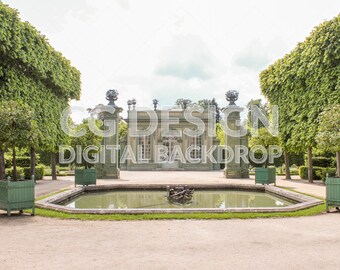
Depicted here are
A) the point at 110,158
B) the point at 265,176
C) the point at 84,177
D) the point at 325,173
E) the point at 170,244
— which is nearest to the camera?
the point at 170,244

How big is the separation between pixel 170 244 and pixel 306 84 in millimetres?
13326

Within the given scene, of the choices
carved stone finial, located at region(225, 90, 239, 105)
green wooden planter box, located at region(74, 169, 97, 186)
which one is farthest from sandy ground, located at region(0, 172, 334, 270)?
carved stone finial, located at region(225, 90, 239, 105)

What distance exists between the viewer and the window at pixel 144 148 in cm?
3133

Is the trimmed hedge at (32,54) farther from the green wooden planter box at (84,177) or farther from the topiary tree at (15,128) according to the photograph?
the green wooden planter box at (84,177)

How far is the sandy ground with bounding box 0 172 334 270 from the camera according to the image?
4.47 metres

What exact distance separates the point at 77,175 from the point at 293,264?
454 inches

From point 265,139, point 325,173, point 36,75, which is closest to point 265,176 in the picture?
point 325,173

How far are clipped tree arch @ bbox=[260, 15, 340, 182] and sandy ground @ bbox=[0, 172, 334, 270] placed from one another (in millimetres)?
8762

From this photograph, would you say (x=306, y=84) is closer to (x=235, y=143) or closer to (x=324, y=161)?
(x=324, y=161)

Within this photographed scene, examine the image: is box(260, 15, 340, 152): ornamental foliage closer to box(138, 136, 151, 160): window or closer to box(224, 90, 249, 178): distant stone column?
box(224, 90, 249, 178): distant stone column

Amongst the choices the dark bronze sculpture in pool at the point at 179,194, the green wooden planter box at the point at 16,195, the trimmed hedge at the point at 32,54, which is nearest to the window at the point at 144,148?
the trimmed hedge at the point at 32,54

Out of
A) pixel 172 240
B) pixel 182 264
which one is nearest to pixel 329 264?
pixel 182 264

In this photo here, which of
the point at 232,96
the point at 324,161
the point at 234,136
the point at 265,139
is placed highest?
the point at 232,96

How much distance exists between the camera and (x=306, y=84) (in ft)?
53.3
